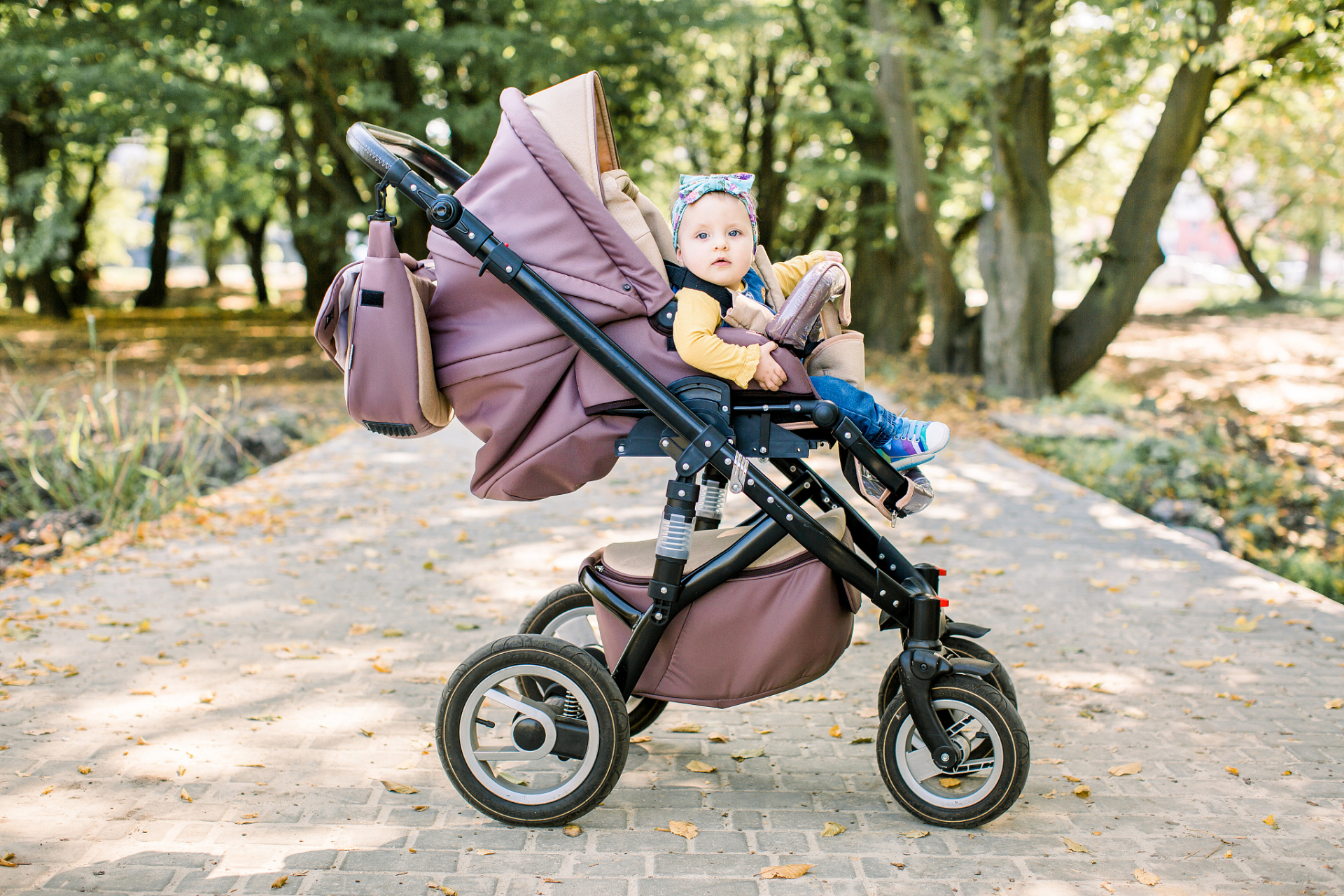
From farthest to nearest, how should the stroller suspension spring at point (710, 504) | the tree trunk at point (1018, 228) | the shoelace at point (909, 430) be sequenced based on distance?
the tree trunk at point (1018, 228) → the stroller suspension spring at point (710, 504) → the shoelace at point (909, 430)

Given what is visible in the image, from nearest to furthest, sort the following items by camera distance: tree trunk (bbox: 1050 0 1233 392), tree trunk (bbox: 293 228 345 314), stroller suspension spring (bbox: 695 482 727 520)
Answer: stroller suspension spring (bbox: 695 482 727 520), tree trunk (bbox: 1050 0 1233 392), tree trunk (bbox: 293 228 345 314)

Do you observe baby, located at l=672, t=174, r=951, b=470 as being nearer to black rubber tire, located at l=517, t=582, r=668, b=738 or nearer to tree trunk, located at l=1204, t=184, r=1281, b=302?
black rubber tire, located at l=517, t=582, r=668, b=738

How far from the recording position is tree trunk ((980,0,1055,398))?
10.6 m

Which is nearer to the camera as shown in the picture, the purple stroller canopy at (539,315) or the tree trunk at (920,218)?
the purple stroller canopy at (539,315)

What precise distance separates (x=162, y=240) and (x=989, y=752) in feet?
82.6

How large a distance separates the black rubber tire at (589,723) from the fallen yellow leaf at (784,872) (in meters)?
0.49

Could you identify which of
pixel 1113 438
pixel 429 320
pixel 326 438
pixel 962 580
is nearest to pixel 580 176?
pixel 429 320

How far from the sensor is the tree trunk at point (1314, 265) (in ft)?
84.2

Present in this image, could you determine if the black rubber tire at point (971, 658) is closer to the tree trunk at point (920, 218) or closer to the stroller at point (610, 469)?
the stroller at point (610, 469)

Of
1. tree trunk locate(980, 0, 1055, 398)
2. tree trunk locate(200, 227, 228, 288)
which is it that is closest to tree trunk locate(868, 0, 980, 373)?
tree trunk locate(980, 0, 1055, 398)

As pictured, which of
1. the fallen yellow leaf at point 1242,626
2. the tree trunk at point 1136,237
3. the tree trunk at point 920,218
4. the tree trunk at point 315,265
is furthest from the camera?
the tree trunk at point 315,265

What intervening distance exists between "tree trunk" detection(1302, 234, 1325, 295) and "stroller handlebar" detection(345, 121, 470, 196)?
85.9 feet

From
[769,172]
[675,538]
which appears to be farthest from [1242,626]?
[769,172]

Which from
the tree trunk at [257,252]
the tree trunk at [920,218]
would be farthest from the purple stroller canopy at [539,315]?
the tree trunk at [257,252]
